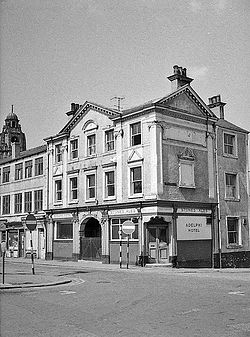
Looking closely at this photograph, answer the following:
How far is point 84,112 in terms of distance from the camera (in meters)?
33.6

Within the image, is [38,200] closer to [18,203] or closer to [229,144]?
[18,203]

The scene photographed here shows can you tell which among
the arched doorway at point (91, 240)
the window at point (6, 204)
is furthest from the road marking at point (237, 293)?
the window at point (6, 204)

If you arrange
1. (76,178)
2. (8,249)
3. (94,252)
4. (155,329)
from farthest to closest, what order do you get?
(8,249), (76,178), (94,252), (155,329)

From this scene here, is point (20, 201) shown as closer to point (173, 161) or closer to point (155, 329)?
point (173, 161)

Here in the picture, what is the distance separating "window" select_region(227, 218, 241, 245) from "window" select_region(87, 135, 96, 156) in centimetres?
1018

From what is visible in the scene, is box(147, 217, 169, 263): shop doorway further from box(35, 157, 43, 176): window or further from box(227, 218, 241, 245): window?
box(35, 157, 43, 176): window

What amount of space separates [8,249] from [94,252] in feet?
42.3

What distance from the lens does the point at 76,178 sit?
112 feet

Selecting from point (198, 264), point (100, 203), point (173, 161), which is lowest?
point (198, 264)

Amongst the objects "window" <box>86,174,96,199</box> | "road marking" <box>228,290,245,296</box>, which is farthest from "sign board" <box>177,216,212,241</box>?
"road marking" <box>228,290,245,296</box>

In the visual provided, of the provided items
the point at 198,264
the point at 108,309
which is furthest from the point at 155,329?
the point at 198,264

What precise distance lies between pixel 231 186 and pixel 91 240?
1021cm

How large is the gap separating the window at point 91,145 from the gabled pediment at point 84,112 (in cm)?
177

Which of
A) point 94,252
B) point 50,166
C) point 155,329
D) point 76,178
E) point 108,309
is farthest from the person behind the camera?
point 50,166
